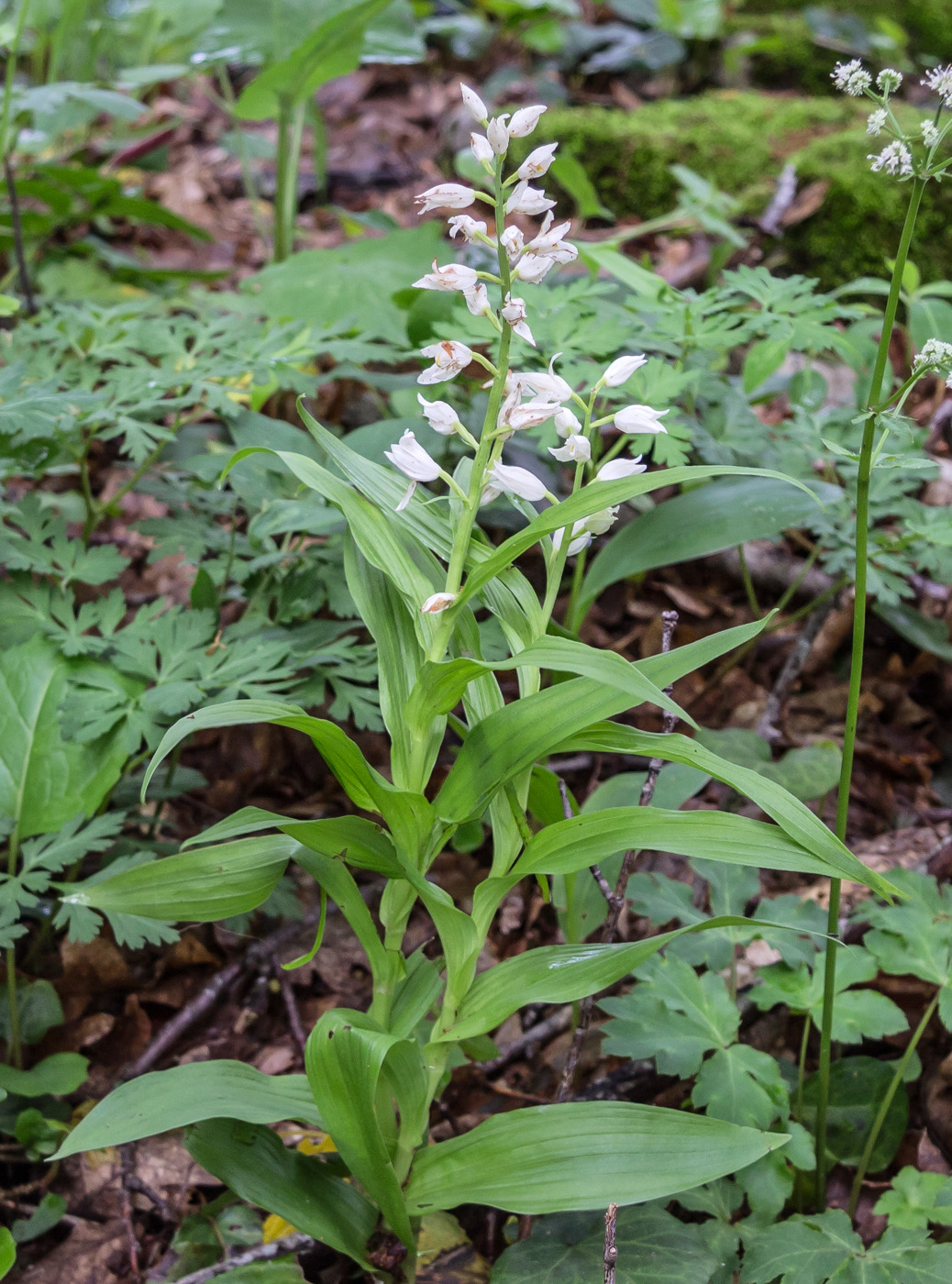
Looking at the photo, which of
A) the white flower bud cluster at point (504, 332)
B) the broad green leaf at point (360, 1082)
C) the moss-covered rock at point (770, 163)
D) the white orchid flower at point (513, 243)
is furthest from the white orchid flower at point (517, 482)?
the moss-covered rock at point (770, 163)

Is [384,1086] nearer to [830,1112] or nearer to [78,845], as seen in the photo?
[78,845]

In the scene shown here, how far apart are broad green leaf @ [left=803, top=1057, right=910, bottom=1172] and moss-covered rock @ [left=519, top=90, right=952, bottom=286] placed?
8.11ft

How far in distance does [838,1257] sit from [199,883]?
2.89 feet

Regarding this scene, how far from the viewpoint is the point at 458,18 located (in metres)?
4.79

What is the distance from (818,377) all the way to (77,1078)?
7.20 feet

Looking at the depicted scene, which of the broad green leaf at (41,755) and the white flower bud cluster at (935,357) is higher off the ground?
the white flower bud cluster at (935,357)

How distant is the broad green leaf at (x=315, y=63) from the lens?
2580 mm

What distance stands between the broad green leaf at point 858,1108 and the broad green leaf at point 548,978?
1.82 ft

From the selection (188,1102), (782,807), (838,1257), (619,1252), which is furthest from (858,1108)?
(188,1102)

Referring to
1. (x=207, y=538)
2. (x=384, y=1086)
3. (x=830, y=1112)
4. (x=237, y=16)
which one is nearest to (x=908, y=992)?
Answer: (x=830, y=1112)

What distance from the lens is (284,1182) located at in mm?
1111

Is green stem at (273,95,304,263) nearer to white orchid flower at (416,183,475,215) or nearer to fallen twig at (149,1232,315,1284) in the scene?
white orchid flower at (416,183,475,215)

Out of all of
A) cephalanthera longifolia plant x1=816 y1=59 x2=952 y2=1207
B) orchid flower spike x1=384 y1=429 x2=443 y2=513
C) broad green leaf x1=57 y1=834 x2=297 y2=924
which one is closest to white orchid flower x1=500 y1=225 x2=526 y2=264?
orchid flower spike x1=384 y1=429 x2=443 y2=513

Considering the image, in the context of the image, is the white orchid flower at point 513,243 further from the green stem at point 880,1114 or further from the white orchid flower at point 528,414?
the green stem at point 880,1114
